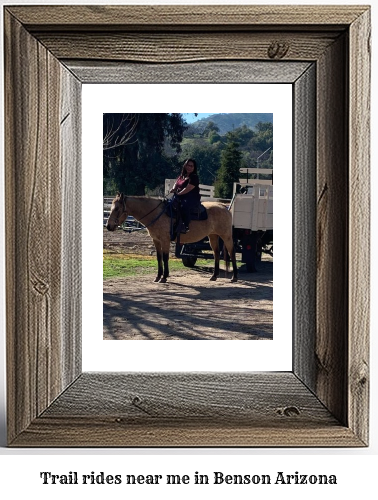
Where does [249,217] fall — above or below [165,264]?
above

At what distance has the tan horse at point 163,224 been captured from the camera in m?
1.60

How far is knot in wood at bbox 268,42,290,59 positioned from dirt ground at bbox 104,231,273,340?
0.47 m

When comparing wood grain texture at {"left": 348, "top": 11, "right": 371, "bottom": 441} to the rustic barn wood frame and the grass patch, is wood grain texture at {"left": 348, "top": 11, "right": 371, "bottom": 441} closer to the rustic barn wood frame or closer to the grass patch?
the rustic barn wood frame

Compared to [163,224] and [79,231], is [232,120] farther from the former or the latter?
[79,231]

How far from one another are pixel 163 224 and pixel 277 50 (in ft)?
1.58

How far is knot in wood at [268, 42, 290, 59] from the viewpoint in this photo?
1.55 metres

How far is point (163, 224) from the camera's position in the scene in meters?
1.64

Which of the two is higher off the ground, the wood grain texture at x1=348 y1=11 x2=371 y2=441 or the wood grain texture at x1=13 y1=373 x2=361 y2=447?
the wood grain texture at x1=348 y1=11 x2=371 y2=441

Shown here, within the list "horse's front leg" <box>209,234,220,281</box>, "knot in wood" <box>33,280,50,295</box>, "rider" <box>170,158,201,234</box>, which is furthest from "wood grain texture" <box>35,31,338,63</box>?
"knot in wood" <box>33,280,50,295</box>

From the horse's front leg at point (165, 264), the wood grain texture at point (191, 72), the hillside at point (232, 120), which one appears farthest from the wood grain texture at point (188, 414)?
the wood grain texture at point (191, 72)

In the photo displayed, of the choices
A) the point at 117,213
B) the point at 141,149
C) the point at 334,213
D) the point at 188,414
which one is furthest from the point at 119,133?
the point at 188,414

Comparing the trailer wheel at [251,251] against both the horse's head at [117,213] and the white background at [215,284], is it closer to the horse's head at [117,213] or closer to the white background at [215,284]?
the white background at [215,284]

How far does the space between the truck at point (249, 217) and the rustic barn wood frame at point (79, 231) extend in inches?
2.8
